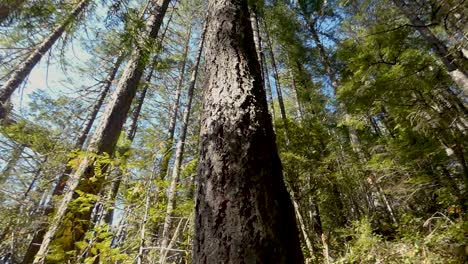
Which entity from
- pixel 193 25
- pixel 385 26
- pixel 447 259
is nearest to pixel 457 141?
pixel 447 259

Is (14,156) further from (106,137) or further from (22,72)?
(106,137)

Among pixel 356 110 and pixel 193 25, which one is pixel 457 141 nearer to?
pixel 356 110

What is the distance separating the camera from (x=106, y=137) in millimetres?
3908

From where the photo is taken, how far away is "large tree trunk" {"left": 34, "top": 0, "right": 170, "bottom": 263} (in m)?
3.02

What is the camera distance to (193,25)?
15.2 m

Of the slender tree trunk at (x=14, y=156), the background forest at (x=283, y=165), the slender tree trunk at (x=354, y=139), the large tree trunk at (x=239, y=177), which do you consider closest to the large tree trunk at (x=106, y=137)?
the background forest at (x=283, y=165)

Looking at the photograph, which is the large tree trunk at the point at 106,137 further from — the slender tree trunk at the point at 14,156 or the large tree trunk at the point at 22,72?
the slender tree trunk at the point at 14,156

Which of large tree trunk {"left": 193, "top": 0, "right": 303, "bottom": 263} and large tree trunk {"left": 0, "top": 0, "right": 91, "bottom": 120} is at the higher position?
large tree trunk {"left": 0, "top": 0, "right": 91, "bottom": 120}

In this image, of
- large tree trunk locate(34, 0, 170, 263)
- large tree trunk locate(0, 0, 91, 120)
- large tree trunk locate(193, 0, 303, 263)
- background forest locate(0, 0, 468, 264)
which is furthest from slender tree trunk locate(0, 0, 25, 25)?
large tree trunk locate(193, 0, 303, 263)

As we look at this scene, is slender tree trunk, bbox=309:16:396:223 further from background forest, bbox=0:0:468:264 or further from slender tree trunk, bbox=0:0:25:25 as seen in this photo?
slender tree trunk, bbox=0:0:25:25

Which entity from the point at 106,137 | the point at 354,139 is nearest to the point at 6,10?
the point at 106,137

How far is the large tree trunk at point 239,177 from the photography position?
1.19 m

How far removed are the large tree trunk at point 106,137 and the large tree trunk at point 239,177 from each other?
170 centimetres

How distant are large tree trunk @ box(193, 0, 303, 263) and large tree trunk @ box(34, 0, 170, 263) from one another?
5.58ft
